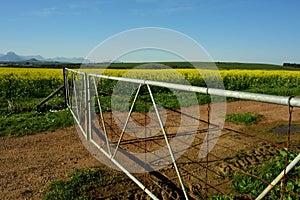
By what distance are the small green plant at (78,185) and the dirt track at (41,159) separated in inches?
6.8

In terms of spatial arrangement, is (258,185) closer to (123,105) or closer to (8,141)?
(8,141)

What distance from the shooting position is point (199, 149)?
5668 mm

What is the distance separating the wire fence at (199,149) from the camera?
9.95ft

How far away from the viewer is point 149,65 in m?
20.6

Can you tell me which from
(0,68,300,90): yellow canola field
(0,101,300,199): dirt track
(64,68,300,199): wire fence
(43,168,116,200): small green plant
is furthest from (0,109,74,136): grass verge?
(0,68,300,90): yellow canola field

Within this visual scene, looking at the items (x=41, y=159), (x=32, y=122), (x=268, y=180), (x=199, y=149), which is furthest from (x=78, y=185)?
(x=32, y=122)

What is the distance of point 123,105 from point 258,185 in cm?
681

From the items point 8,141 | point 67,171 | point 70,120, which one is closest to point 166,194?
point 67,171

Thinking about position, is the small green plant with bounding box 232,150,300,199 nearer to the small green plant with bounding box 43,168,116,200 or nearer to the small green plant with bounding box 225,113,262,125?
the small green plant with bounding box 43,168,116,200

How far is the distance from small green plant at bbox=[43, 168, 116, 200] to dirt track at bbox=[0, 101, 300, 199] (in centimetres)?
17

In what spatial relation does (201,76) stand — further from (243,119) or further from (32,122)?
(32,122)

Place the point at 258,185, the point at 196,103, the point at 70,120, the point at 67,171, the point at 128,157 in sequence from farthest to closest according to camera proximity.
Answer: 1. the point at 196,103
2. the point at 70,120
3. the point at 128,157
4. the point at 67,171
5. the point at 258,185

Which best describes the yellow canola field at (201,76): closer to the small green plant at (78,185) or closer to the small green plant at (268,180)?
the small green plant at (78,185)

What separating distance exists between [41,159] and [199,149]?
3.10 m
